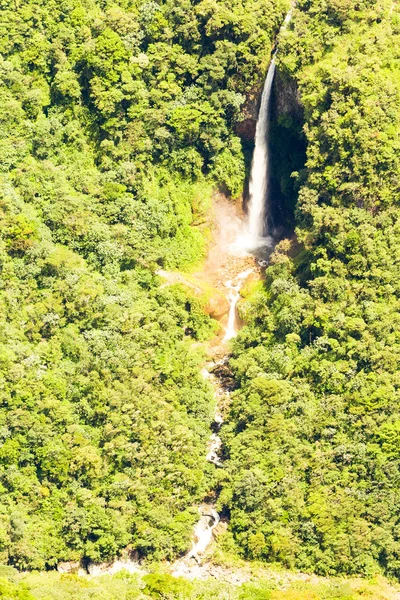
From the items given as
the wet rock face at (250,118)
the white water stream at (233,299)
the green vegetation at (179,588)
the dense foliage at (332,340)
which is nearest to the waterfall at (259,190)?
the wet rock face at (250,118)

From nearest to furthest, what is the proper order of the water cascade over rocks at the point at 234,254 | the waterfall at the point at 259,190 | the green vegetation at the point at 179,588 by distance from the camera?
the green vegetation at the point at 179,588 → the water cascade over rocks at the point at 234,254 → the waterfall at the point at 259,190

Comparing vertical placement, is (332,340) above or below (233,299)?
above

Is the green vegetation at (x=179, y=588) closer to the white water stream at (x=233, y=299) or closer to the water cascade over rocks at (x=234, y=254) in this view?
the water cascade over rocks at (x=234, y=254)

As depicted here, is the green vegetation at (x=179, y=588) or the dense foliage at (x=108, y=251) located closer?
the green vegetation at (x=179, y=588)

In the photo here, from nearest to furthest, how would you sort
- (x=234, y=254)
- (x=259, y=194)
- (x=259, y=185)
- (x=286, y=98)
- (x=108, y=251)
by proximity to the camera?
(x=108, y=251) → (x=286, y=98) → (x=234, y=254) → (x=259, y=185) → (x=259, y=194)

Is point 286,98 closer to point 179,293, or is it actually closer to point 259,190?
point 259,190

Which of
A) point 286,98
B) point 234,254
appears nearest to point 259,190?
point 234,254
